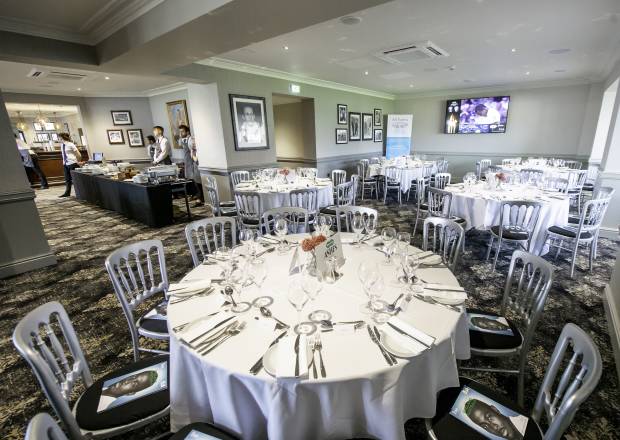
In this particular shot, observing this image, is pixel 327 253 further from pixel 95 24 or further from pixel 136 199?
pixel 136 199

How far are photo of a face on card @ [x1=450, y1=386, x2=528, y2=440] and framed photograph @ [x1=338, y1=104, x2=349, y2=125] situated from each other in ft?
25.6

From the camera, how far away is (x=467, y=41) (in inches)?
165

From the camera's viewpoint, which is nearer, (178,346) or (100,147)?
(178,346)

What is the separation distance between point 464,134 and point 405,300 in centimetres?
963

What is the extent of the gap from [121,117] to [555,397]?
36.2 feet

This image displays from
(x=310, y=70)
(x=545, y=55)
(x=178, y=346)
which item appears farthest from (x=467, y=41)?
(x=178, y=346)

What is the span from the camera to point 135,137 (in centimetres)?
911

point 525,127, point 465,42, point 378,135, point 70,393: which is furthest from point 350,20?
point 525,127

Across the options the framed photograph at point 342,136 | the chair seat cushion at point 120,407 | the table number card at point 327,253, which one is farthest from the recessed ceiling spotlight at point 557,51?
the chair seat cushion at point 120,407

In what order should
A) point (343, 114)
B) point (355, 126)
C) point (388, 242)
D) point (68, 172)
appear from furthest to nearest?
point (355, 126) < point (343, 114) < point (68, 172) < point (388, 242)

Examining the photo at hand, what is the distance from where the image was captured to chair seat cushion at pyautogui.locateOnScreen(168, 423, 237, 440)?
3.67 ft

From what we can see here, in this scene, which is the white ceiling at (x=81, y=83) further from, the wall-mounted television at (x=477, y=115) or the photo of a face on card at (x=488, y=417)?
the wall-mounted television at (x=477, y=115)

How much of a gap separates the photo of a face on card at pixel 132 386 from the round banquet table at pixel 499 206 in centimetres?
390

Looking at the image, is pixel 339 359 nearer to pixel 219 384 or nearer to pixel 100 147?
pixel 219 384
